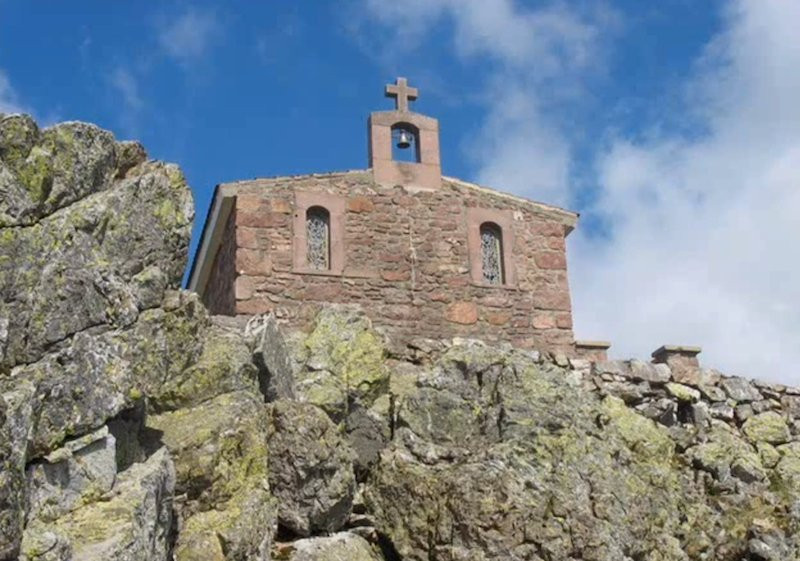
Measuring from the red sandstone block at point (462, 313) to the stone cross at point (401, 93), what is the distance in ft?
12.1

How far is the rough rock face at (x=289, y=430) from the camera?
9.98 meters

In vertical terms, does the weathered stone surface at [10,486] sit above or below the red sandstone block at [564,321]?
below

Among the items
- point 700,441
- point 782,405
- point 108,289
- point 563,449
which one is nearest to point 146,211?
point 108,289

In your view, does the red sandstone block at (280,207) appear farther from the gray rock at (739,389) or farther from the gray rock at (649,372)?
the gray rock at (739,389)

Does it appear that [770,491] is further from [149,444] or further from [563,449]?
[149,444]

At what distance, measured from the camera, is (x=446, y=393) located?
580 inches

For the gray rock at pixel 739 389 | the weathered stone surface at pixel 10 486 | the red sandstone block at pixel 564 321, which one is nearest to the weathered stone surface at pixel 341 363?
the red sandstone block at pixel 564 321

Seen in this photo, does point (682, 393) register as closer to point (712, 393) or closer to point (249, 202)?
point (712, 393)

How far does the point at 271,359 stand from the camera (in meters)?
13.5

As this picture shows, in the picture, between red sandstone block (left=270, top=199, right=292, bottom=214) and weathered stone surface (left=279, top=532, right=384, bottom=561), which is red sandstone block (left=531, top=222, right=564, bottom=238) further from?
weathered stone surface (left=279, top=532, right=384, bottom=561)

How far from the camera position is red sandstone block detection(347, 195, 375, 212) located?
17.4 meters

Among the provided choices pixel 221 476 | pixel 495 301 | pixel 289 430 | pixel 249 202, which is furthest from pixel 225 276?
pixel 221 476

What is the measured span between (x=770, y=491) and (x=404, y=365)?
5.68m

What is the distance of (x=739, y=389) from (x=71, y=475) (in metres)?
11.6
